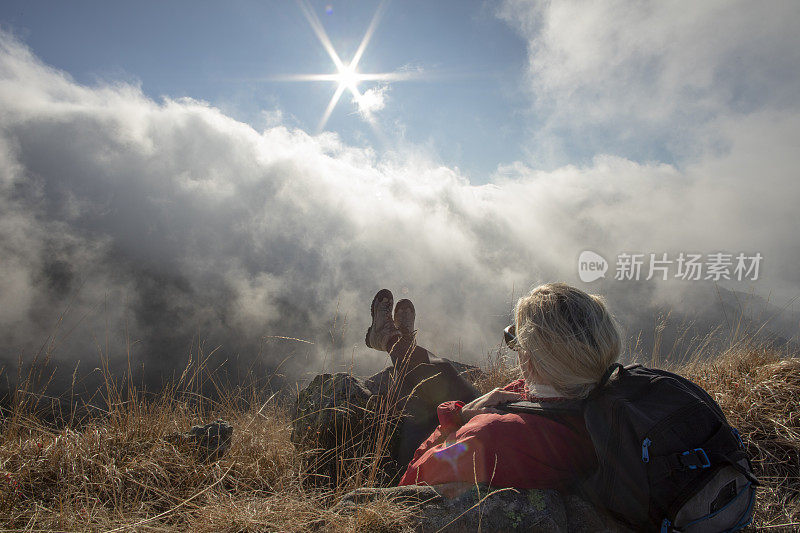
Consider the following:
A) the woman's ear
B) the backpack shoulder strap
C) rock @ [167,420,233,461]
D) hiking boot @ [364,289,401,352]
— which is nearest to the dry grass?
rock @ [167,420,233,461]

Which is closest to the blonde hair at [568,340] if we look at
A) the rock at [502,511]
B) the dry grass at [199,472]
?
the rock at [502,511]

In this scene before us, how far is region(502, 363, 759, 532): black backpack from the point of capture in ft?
4.93

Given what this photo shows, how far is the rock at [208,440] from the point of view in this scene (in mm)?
3039

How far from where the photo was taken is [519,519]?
5.61 ft

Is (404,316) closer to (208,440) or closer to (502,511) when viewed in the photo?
(208,440)

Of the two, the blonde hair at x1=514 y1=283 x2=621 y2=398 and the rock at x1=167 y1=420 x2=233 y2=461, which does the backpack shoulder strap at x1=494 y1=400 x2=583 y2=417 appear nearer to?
the blonde hair at x1=514 y1=283 x2=621 y2=398

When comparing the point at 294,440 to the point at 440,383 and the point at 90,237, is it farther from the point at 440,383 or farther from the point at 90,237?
the point at 90,237

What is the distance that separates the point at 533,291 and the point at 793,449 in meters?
2.58

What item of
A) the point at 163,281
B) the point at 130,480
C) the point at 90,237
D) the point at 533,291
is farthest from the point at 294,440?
the point at 90,237

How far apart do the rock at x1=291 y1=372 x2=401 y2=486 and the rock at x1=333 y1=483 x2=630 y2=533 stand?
4.14 feet

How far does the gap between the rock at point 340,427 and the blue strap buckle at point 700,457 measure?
6.76 feet

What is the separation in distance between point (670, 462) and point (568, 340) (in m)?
0.59

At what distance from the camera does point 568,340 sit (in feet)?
6.07

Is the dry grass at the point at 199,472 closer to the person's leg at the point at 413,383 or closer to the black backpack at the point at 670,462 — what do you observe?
the person's leg at the point at 413,383
